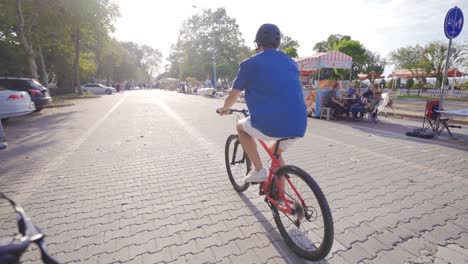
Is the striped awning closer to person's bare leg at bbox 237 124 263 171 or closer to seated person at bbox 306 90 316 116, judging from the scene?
seated person at bbox 306 90 316 116

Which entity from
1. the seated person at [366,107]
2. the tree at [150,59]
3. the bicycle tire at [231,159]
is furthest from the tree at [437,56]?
the tree at [150,59]

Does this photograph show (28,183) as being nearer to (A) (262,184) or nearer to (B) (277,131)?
(A) (262,184)

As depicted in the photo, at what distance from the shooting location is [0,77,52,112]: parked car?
10734 mm

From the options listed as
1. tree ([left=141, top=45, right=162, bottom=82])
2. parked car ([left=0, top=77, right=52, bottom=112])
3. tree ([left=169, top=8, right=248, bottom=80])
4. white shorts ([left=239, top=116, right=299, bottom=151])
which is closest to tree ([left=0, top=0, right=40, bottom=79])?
parked car ([left=0, top=77, right=52, bottom=112])

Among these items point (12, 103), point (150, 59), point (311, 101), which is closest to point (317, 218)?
point (311, 101)

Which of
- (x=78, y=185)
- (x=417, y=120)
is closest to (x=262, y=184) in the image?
(x=78, y=185)

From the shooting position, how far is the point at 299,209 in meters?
2.42

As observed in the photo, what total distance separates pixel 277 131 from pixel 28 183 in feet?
13.4

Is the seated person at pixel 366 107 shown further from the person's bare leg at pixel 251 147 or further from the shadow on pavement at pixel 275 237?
the person's bare leg at pixel 251 147

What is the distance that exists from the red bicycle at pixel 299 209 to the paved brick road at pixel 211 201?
0.16 meters

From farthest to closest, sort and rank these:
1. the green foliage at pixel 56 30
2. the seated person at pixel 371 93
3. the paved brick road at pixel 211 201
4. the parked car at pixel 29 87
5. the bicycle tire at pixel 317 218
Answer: the green foliage at pixel 56 30 → the seated person at pixel 371 93 → the parked car at pixel 29 87 → the paved brick road at pixel 211 201 → the bicycle tire at pixel 317 218

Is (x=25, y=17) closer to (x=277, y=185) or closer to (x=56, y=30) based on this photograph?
(x=56, y=30)

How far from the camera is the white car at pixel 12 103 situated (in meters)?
8.45

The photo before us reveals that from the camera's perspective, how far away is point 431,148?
6.09 meters
